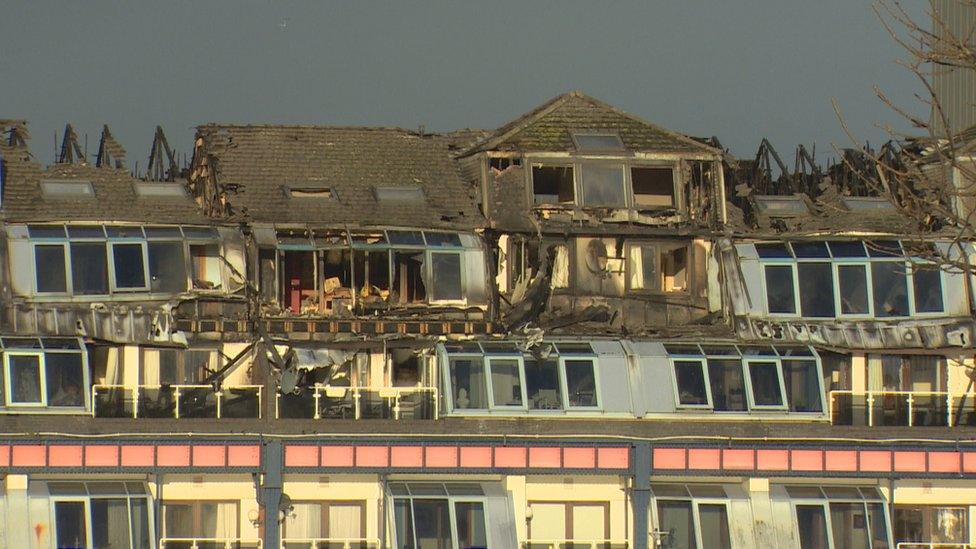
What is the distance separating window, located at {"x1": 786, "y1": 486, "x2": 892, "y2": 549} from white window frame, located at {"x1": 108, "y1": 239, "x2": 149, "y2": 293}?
17747 mm

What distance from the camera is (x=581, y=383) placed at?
5225cm

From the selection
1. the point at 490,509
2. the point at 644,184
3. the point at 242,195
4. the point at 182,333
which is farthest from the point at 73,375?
the point at 644,184

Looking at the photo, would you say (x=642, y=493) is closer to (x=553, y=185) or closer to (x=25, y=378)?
(x=553, y=185)

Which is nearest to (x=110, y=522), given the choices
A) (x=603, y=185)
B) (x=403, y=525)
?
(x=403, y=525)

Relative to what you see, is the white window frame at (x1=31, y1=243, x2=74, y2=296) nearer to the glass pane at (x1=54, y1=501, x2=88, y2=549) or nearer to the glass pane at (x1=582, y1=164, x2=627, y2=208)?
the glass pane at (x1=54, y1=501, x2=88, y2=549)

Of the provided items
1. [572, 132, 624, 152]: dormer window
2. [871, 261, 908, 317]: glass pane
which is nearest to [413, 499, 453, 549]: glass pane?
[572, 132, 624, 152]: dormer window

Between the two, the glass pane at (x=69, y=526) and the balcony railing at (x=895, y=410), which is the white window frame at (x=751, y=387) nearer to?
the balcony railing at (x=895, y=410)

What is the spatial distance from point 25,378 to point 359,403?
27.7ft

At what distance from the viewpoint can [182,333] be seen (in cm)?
5269

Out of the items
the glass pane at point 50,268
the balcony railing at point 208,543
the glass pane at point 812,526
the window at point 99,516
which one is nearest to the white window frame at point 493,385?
the balcony railing at point 208,543

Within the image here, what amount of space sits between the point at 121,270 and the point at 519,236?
10999mm

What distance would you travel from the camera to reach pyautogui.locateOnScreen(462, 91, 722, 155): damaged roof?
5662 centimetres

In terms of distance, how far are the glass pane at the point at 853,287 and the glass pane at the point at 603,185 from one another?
252 inches

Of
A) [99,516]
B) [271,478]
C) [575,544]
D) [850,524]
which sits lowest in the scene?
[575,544]
